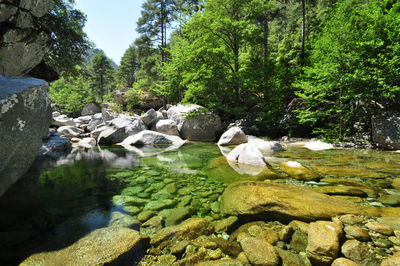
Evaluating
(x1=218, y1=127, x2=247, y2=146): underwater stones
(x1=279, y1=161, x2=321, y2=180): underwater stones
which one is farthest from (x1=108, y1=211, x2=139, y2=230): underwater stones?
(x1=218, y1=127, x2=247, y2=146): underwater stones

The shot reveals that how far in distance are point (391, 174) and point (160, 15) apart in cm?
2480

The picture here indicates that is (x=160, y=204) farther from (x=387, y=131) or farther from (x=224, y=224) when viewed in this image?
(x=387, y=131)

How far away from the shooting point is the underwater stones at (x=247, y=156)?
5.88 metres

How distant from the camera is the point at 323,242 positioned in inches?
81.4

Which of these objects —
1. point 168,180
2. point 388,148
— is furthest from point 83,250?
point 388,148

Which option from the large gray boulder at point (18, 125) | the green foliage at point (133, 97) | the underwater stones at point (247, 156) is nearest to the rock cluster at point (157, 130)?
the underwater stones at point (247, 156)

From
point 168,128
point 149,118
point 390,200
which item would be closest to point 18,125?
point 390,200

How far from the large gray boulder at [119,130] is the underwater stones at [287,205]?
37.7 ft

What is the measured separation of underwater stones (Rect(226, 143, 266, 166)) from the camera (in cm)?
588

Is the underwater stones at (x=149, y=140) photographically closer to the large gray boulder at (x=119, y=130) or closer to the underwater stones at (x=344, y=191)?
the large gray boulder at (x=119, y=130)

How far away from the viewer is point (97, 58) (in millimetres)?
35062

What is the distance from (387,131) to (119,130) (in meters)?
14.6

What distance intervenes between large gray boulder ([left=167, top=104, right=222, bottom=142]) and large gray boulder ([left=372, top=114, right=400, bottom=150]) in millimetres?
8980

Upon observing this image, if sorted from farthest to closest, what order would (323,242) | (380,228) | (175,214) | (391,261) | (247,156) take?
(247,156)
(175,214)
(380,228)
(323,242)
(391,261)
